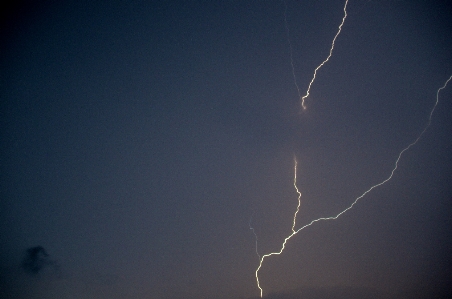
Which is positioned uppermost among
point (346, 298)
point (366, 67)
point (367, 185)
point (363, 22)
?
point (363, 22)

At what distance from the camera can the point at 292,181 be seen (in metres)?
4.57

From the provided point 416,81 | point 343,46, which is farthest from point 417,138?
point 343,46

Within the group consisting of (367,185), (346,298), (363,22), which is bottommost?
(346,298)

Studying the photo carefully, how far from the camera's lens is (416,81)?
4.34 metres

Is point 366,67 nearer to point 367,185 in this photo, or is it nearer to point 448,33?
point 448,33

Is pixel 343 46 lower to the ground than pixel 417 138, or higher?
higher

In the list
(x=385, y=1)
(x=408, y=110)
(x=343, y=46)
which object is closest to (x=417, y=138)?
(x=408, y=110)

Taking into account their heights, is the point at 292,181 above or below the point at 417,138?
below

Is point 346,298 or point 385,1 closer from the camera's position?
point 385,1

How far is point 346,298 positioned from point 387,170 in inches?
105

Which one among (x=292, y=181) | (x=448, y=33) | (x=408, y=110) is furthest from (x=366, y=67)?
(x=292, y=181)

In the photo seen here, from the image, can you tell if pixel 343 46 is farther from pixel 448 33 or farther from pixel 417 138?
pixel 417 138

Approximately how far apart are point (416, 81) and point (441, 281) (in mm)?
3951

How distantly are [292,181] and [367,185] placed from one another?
1470 millimetres
